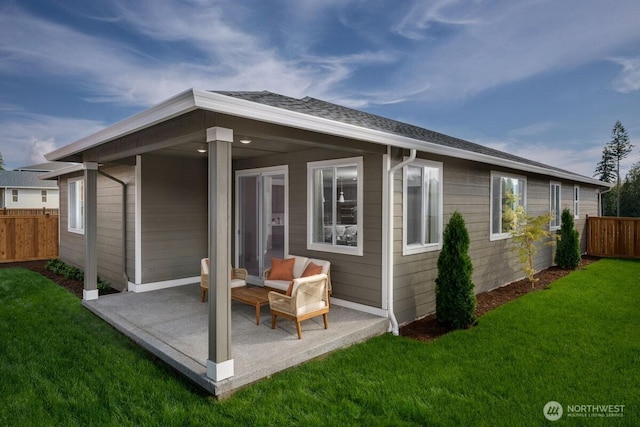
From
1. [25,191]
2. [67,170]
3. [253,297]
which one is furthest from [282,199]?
[25,191]

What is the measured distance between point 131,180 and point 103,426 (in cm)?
503

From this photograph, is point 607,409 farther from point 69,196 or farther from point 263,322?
point 69,196

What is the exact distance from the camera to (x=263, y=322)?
484 cm

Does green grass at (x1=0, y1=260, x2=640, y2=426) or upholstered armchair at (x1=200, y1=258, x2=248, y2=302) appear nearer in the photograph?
green grass at (x1=0, y1=260, x2=640, y2=426)

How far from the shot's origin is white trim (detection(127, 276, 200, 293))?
660 cm

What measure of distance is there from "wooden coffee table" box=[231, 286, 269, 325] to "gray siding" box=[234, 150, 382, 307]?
3.67ft

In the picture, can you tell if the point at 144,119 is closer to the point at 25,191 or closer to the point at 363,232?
the point at 363,232

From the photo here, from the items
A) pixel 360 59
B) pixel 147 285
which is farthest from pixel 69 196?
pixel 360 59

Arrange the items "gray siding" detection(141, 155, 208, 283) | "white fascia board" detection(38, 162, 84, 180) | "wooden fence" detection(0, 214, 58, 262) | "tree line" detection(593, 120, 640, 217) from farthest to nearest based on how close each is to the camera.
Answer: "tree line" detection(593, 120, 640, 217) → "wooden fence" detection(0, 214, 58, 262) → "white fascia board" detection(38, 162, 84, 180) → "gray siding" detection(141, 155, 208, 283)

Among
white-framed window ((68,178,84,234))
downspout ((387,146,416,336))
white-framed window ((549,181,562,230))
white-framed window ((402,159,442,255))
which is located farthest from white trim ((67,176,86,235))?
white-framed window ((549,181,562,230))

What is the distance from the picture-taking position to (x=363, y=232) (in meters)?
5.27

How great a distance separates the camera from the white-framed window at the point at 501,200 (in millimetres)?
7512

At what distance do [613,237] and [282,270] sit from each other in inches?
492

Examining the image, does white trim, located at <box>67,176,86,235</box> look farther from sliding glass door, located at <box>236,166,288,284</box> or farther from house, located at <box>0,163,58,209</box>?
house, located at <box>0,163,58,209</box>
